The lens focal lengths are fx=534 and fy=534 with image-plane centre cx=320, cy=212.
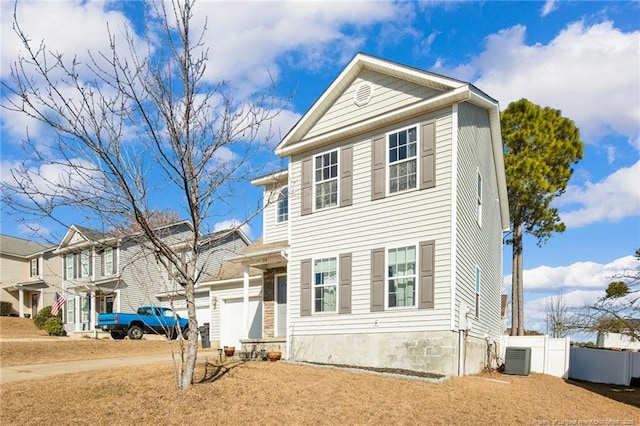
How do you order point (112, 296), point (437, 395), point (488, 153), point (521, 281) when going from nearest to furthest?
1. point (437, 395)
2. point (488, 153)
3. point (521, 281)
4. point (112, 296)

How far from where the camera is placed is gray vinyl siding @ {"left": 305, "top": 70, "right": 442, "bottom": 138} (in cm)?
1335

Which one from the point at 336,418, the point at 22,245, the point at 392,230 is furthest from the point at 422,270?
the point at 22,245

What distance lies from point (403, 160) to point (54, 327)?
78.7ft

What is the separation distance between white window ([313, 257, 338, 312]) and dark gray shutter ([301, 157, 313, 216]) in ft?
5.06

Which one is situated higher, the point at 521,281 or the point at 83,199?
the point at 83,199

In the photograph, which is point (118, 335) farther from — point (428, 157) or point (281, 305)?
point (428, 157)

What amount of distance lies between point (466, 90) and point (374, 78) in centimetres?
299

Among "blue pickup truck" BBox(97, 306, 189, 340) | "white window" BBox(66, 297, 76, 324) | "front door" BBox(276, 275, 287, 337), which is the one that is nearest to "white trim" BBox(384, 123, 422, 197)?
"front door" BBox(276, 275, 287, 337)

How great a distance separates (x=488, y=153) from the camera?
17188 mm

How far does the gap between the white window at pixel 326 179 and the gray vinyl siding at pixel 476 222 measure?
3.49 m

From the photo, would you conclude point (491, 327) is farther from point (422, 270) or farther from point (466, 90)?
point (466, 90)

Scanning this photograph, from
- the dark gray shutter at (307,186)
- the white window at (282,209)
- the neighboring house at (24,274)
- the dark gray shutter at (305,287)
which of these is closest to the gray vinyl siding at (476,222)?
the dark gray shutter at (305,287)

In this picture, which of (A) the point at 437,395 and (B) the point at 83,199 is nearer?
(B) the point at 83,199

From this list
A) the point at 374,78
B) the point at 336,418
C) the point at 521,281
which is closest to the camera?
the point at 336,418
